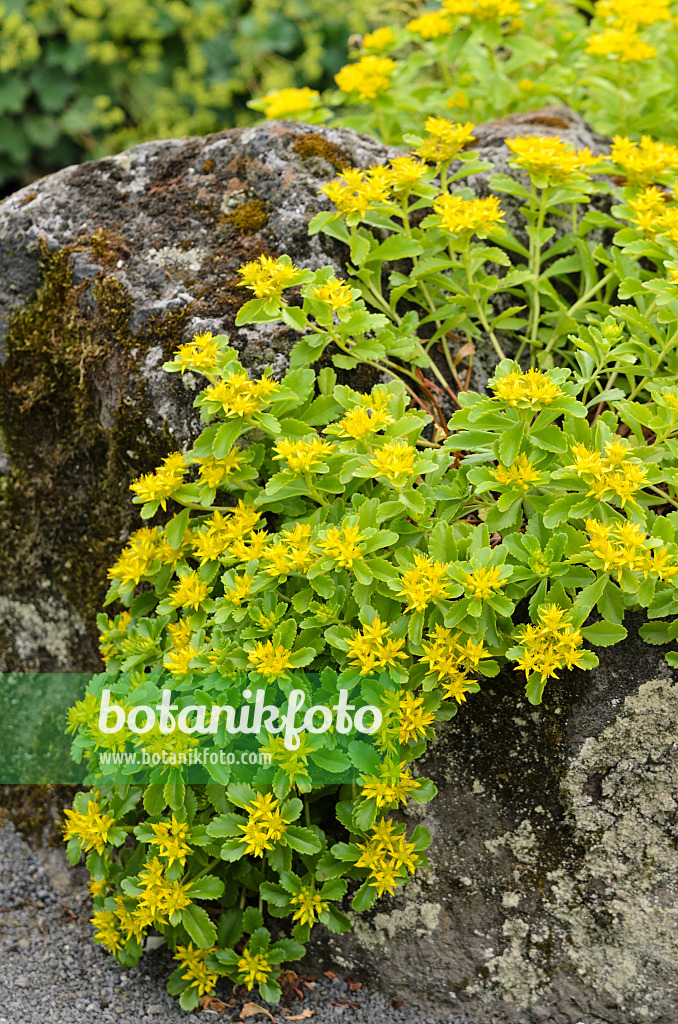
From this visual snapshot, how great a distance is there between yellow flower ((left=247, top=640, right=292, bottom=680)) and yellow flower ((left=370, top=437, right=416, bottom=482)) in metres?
0.41

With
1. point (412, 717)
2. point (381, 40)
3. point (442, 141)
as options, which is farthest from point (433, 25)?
point (412, 717)

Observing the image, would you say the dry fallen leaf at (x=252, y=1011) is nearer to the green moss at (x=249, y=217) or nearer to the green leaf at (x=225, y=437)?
the green leaf at (x=225, y=437)

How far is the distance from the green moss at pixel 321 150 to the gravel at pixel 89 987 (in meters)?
2.14

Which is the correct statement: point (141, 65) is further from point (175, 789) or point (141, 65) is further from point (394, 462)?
point (175, 789)

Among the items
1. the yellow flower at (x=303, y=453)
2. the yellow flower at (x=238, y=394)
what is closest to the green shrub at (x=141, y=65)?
the yellow flower at (x=238, y=394)

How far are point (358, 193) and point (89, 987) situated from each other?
2038 mm

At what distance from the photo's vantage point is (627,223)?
253 cm

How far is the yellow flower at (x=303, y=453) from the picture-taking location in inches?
71.3

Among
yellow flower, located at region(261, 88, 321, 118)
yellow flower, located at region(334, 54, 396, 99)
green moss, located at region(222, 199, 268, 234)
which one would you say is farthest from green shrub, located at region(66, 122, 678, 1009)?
yellow flower, located at region(261, 88, 321, 118)

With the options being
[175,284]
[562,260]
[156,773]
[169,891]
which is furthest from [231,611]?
[562,260]

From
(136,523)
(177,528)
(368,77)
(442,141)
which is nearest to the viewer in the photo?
(177,528)

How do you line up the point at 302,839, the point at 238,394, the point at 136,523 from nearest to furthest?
the point at 302,839 → the point at 238,394 → the point at 136,523

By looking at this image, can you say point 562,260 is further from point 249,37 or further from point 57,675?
point 249,37

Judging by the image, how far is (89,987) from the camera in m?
2.06
